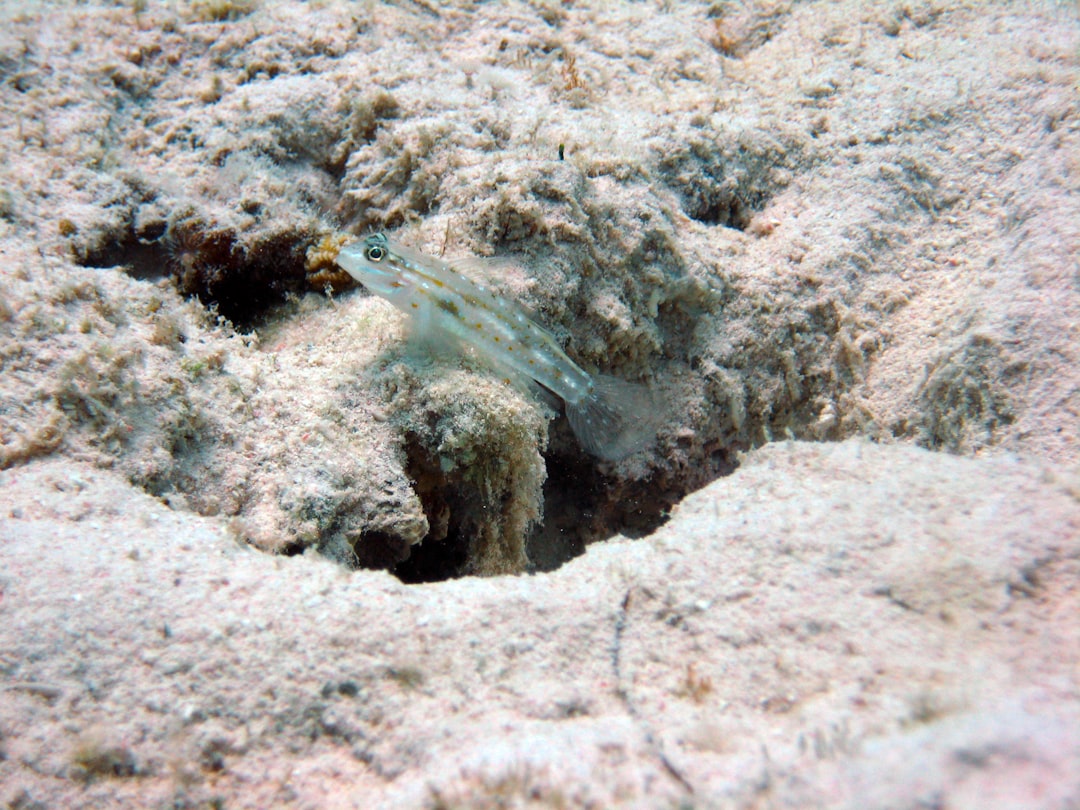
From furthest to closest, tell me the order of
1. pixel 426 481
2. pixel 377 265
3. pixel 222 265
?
1. pixel 222 265
2. pixel 426 481
3. pixel 377 265

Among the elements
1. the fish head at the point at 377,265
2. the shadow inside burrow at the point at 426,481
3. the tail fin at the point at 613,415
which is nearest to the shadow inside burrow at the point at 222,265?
the shadow inside burrow at the point at 426,481

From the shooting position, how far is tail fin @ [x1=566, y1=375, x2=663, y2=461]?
342 centimetres

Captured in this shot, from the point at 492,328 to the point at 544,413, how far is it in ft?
2.05

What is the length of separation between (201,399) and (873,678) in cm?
310

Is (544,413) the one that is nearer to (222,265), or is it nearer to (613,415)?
(613,415)

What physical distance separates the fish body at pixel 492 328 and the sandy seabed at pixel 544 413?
0.23 meters

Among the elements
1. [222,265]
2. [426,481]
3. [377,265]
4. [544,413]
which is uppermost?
[377,265]

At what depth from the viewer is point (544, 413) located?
344 centimetres

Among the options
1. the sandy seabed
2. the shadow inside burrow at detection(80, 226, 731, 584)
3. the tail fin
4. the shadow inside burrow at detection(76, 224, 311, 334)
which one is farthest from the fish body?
the shadow inside burrow at detection(76, 224, 311, 334)

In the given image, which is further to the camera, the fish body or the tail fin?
the tail fin

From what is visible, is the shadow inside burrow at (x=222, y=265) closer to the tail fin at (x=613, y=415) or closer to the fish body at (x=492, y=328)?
the fish body at (x=492, y=328)

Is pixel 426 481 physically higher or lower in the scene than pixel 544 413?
lower

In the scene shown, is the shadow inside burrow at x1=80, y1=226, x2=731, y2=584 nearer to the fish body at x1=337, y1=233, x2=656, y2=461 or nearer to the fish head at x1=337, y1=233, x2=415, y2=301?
the fish body at x1=337, y1=233, x2=656, y2=461

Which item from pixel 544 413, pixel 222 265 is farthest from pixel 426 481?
pixel 222 265
